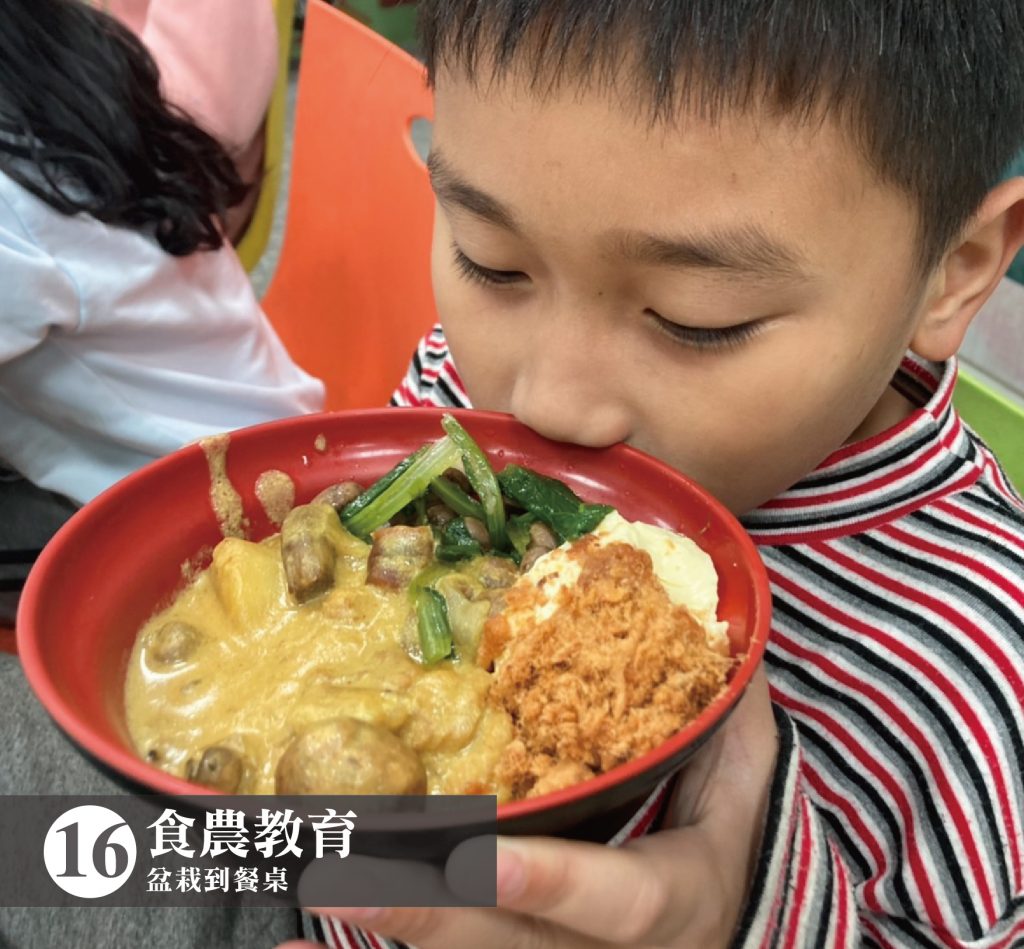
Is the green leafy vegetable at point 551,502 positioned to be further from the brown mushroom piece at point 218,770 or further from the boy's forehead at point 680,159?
the brown mushroom piece at point 218,770

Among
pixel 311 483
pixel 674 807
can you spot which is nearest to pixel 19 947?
pixel 311 483

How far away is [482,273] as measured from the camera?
3.45 ft

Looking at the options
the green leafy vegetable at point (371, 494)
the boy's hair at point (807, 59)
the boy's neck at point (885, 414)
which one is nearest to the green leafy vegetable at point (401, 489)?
the green leafy vegetable at point (371, 494)

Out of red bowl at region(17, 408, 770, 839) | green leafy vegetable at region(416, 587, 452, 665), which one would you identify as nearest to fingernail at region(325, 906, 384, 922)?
red bowl at region(17, 408, 770, 839)

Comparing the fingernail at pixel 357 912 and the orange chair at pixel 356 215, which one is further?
the orange chair at pixel 356 215

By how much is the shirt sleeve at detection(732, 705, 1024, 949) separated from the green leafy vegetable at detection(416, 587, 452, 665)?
1.33ft

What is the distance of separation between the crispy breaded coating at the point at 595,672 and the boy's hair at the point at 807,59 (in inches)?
16.8

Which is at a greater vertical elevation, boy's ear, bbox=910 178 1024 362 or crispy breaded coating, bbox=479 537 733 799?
boy's ear, bbox=910 178 1024 362

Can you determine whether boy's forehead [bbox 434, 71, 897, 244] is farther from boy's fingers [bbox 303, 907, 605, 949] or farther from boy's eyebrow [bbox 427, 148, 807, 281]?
boy's fingers [bbox 303, 907, 605, 949]

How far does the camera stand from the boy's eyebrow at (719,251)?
0.87 meters

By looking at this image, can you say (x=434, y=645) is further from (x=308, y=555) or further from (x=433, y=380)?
(x=433, y=380)

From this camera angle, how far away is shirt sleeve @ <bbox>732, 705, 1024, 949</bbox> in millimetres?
963

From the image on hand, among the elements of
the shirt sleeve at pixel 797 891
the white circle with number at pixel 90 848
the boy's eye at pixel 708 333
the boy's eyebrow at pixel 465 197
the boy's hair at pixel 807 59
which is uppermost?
the boy's hair at pixel 807 59

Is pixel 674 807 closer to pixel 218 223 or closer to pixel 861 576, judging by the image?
pixel 861 576
